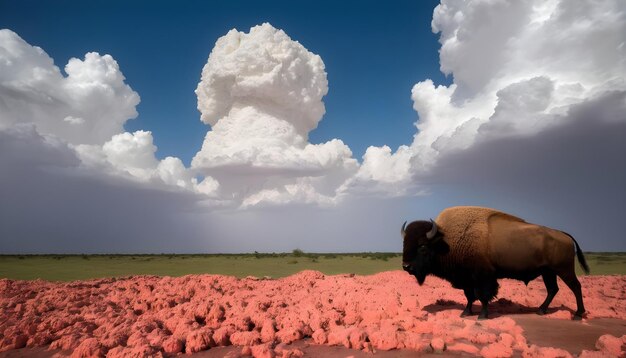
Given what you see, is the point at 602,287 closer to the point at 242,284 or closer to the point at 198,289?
the point at 242,284

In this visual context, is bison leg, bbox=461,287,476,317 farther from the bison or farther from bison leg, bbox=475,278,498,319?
bison leg, bbox=475,278,498,319

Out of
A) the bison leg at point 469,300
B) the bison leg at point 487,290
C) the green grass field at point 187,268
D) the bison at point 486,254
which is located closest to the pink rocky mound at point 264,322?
the bison leg at point 469,300

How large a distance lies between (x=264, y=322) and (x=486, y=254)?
464cm

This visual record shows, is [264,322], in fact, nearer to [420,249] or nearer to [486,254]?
[420,249]

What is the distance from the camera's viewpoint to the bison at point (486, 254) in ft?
24.4

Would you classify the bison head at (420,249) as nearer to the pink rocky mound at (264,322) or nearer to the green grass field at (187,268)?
the pink rocky mound at (264,322)

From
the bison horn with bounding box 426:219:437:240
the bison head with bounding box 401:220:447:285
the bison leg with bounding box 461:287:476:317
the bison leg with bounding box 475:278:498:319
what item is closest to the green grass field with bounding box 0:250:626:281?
the bison head with bounding box 401:220:447:285

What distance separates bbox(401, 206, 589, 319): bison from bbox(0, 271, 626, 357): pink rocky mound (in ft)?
2.13

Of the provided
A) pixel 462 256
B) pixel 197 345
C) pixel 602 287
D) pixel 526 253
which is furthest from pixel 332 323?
pixel 602 287

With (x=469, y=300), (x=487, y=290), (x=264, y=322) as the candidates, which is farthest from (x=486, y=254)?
(x=264, y=322)

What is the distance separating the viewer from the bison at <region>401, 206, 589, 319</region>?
24.4 ft

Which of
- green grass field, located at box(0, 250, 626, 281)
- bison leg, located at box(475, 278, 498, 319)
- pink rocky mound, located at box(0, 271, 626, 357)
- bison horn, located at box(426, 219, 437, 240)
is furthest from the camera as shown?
green grass field, located at box(0, 250, 626, 281)

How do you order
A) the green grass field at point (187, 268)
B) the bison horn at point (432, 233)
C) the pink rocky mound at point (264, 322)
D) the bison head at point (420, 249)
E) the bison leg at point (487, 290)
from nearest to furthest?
the pink rocky mound at point (264, 322), the bison leg at point (487, 290), the bison horn at point (432, 233), the bison head at point (420, 249), the green grass field at point (187, 268)

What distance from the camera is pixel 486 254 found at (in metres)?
7.52
